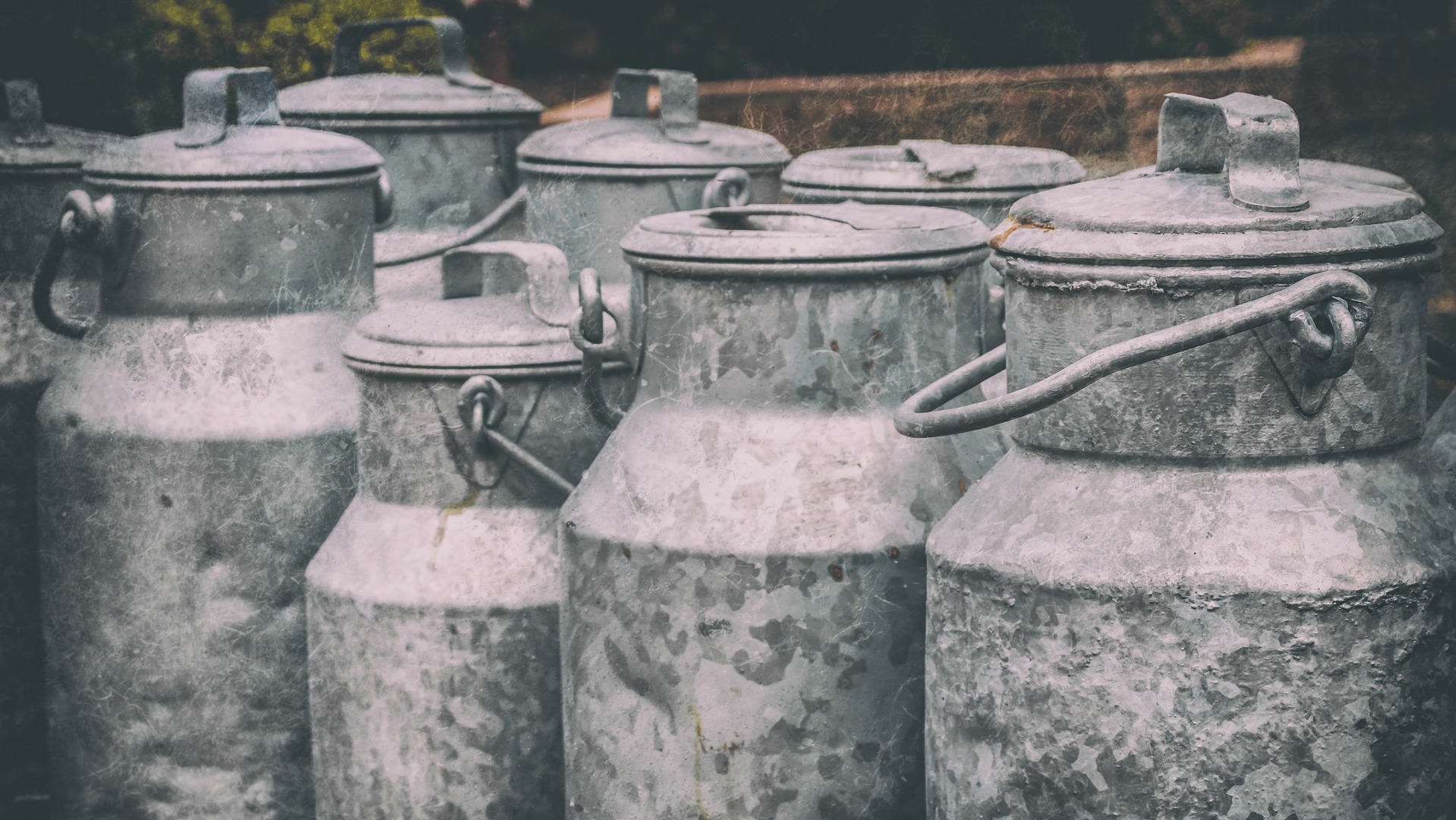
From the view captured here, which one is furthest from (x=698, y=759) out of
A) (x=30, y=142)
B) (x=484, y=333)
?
(x=30, y=142)

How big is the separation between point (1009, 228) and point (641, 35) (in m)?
2.99

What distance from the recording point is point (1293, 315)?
70.2 inches

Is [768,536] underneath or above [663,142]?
underneath

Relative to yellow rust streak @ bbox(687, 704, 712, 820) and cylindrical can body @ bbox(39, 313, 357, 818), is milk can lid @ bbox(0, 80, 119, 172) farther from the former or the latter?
yellow rust streak @ bbox(687, 704, 712, 820)

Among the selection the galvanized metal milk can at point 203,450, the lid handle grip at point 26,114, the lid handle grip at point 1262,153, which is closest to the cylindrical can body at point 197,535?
the galvanized metal milk can at point 203,450

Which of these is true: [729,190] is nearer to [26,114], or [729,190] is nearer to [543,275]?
[543,275]

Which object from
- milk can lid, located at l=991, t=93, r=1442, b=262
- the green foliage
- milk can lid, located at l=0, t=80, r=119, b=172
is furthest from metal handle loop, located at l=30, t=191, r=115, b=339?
milk can lid, located at l=991, t=93, r=1442, b=262

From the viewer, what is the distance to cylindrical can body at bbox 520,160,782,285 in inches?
135

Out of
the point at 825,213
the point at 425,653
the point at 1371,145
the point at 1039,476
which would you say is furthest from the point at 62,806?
the point at 1371,145

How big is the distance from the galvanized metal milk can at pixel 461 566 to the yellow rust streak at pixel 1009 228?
37.1 inches

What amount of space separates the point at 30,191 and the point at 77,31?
45.0 inches

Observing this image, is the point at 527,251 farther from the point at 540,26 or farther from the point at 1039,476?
the point at 540,26

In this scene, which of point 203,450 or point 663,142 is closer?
point 203,450

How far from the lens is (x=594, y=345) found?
2.53 metres
